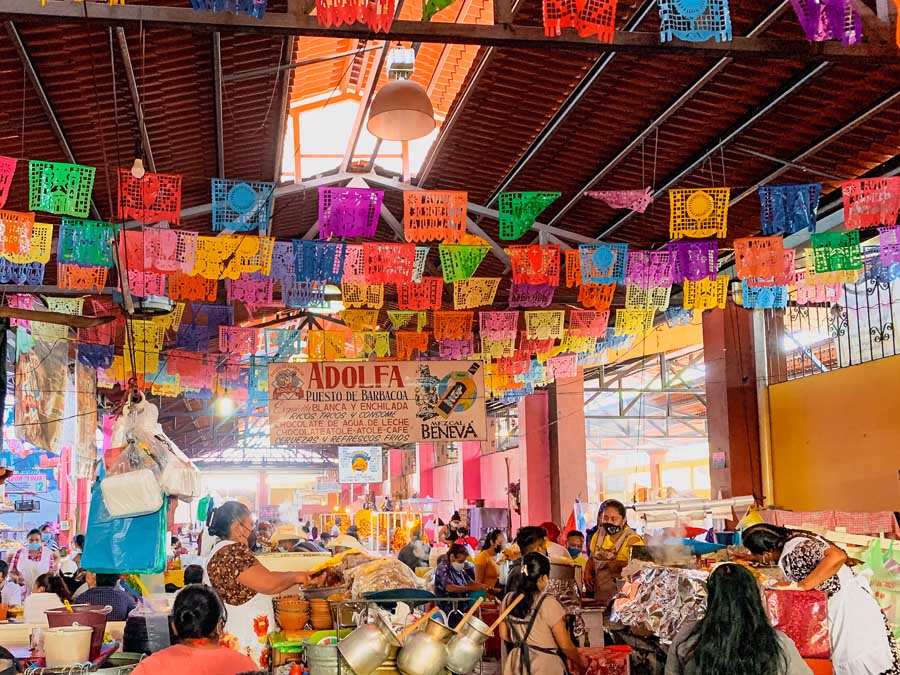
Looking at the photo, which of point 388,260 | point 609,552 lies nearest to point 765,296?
point 388,260

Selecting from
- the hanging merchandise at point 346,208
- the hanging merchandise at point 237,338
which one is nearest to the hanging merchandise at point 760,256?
the hanging merchandise at point 346,208

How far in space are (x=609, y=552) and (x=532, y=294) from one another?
583cm

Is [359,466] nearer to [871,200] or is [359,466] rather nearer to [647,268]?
[647,268]

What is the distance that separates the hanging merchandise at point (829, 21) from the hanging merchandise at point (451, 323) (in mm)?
8107

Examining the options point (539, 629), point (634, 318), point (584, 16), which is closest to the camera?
point (584, 16)

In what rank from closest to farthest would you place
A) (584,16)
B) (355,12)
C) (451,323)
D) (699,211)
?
(355,12) → (584,16) → (699,211) → (451,323)

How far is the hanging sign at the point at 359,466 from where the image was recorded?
28484mm

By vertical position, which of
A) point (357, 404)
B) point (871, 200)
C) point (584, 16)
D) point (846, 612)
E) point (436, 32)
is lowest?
point (846, 612)

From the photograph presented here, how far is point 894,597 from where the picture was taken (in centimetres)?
604

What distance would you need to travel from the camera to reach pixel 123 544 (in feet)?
16.5

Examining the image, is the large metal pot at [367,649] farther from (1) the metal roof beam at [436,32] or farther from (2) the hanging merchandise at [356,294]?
(2) the hanging merchandise at [356,294]

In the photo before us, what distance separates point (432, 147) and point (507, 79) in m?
2.10

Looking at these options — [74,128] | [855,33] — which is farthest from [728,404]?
[74,128]

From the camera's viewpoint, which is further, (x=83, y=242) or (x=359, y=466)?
(x=359, y=466)
